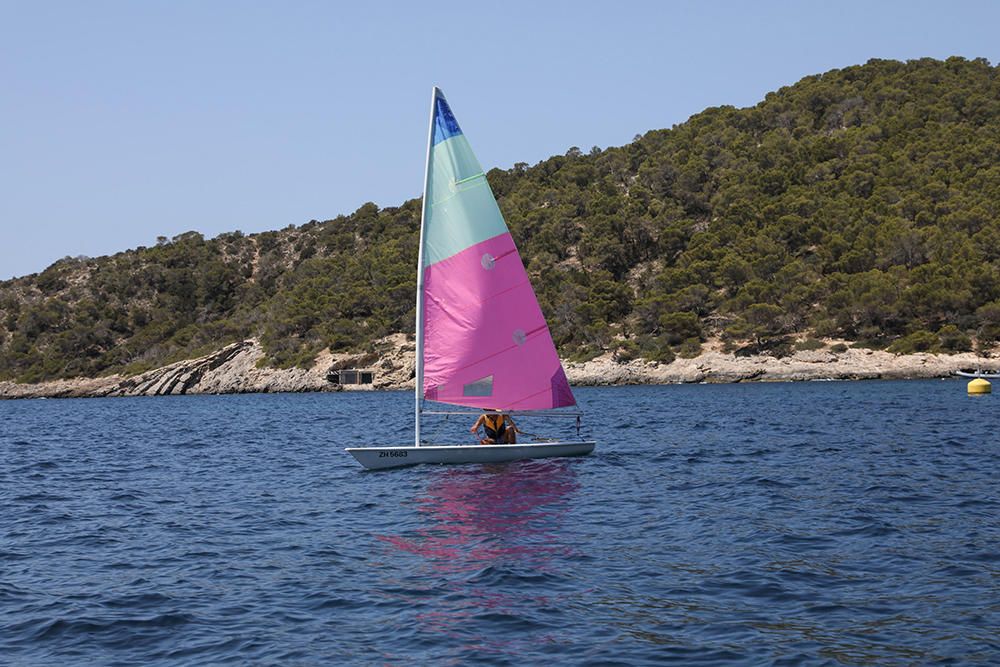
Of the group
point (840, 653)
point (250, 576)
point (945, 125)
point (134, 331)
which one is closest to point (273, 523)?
point (250, 576)

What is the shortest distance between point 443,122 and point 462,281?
408 cm

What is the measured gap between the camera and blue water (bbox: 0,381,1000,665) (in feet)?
35.1

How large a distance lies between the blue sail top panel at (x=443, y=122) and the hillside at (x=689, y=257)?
6426 centimetres

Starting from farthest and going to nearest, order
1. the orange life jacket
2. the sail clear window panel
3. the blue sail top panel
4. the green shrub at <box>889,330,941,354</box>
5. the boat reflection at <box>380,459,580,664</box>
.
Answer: the green shrub at <box>889,330,941,354</box>
the orange life jacket
the sail clear window panel
the blue sail top panel
the boat reflection at <box>380,459,580,664</box>

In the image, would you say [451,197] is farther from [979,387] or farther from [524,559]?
[979,387]

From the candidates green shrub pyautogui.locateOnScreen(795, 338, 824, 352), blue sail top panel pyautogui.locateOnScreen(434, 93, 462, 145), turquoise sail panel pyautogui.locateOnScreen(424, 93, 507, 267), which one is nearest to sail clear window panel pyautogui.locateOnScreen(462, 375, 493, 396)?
turquoise sail panel pyautogui.locateOnScreen(424, 93, 507, 267)

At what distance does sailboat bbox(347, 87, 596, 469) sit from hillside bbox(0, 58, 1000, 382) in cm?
6289

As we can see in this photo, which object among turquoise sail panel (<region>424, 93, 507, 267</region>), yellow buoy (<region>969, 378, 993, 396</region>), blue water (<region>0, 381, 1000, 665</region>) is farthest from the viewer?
yellow buoy (<region>969, 378, 993, 396</region>)

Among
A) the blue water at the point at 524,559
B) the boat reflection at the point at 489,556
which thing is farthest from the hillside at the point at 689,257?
the boat reflection at the point at 489,556

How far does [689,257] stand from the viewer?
99.9m

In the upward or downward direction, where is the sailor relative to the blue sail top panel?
downward

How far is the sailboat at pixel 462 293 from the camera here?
2412cm

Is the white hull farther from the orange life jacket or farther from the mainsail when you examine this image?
the mainsail

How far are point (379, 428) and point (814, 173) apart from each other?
256 ft
